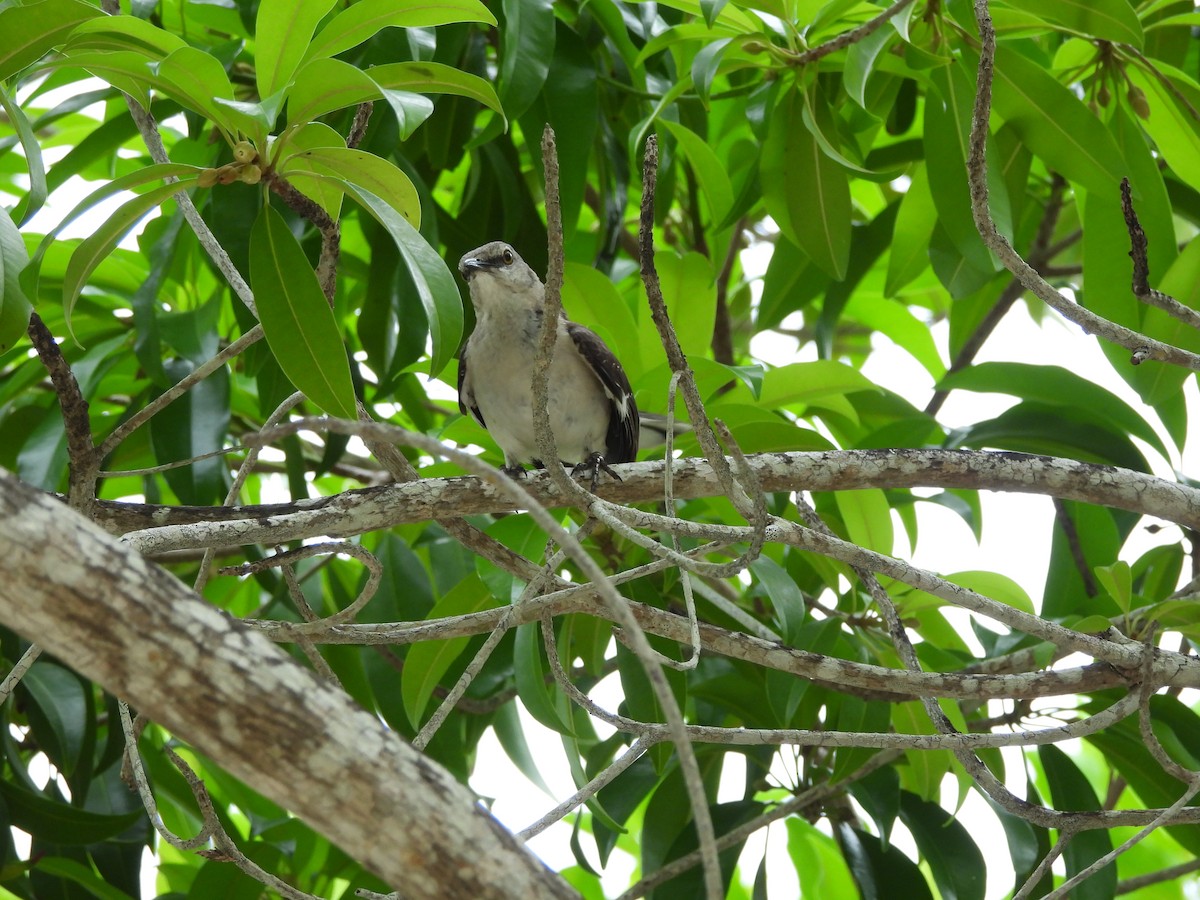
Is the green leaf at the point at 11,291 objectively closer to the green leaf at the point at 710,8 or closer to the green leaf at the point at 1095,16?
the green leaf at the point at 710,8

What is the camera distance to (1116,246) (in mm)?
3076

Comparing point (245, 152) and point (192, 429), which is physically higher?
point (245, 152)

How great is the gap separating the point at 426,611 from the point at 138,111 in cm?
170

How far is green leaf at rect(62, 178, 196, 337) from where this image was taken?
215 centimetres

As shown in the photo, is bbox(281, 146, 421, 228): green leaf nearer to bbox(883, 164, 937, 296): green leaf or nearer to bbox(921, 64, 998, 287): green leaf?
bbox(921, 64, 998, 287): green leaf

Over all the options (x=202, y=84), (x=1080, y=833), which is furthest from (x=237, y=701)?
(x=1080, y=833)

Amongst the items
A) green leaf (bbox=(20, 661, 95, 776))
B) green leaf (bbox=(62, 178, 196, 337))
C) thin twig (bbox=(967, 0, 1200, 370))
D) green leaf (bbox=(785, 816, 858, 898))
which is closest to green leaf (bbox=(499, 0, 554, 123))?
green leaf (bbox=(62, 178, 196, 337))

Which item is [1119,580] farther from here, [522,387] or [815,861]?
[522,387]

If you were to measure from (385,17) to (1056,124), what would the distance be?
1.68 m

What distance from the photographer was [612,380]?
3.70m

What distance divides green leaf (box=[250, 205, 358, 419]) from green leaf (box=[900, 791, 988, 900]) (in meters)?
2.11

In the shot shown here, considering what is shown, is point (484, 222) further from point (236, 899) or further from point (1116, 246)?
point (236, 899)

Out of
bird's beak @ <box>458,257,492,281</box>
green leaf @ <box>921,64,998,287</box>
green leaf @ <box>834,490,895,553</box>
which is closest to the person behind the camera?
green leaf @ <box>921,64,998,287</box>

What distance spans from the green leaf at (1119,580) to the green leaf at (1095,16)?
1.21 metres
